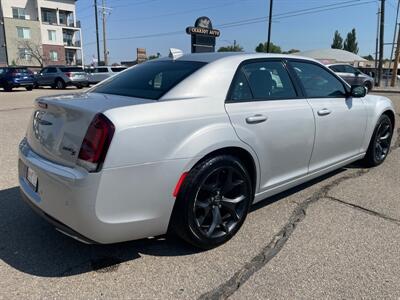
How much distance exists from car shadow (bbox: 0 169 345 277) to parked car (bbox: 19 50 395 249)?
33 cm

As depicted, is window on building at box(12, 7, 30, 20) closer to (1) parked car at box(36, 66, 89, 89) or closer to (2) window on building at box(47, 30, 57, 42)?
(2) window on building at box(47, 30, 57, 42)

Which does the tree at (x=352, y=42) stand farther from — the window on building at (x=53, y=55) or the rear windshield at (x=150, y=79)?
the rear windshield at (x=150, y=79)

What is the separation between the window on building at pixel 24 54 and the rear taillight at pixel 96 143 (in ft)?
215

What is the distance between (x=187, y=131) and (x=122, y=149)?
1.74ft

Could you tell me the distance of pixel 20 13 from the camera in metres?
60.6

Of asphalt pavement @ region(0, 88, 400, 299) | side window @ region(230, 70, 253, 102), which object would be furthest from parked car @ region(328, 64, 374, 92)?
side window @ region(230, 70, 253, 102)

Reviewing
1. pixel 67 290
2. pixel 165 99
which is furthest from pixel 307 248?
pixel 67 290

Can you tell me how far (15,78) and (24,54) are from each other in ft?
138

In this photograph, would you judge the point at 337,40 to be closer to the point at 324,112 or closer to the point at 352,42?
the point at 352,42

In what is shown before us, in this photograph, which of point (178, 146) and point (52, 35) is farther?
point (52, 35)

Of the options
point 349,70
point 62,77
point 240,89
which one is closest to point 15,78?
point 62,77

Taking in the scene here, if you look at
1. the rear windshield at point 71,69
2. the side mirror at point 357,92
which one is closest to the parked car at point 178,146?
the side mirror at point 357,92

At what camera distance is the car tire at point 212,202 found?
285 cm

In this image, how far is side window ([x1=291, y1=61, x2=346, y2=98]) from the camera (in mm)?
4035
